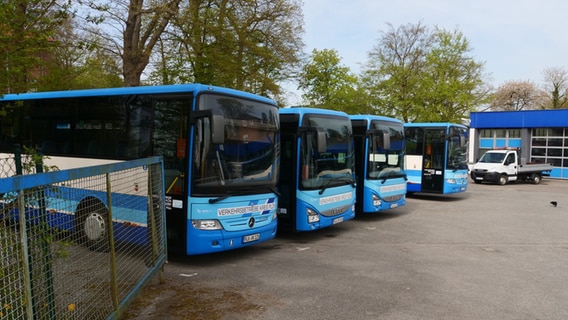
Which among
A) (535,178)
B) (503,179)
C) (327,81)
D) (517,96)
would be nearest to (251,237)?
(503,179)

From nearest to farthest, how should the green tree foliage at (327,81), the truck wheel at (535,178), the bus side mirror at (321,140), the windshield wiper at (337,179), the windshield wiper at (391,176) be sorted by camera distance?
1. the bus side mirror at (321,140)
2. the windshield wiper at (337,179)
3. the windshield wiper at (391,176)
4. the truck wheel at (535,178)
5. the green tree foliage at (327,81)

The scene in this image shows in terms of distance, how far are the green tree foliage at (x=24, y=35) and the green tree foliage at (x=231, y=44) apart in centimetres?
A: 1005

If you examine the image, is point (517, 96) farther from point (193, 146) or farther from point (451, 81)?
point (193, 146)

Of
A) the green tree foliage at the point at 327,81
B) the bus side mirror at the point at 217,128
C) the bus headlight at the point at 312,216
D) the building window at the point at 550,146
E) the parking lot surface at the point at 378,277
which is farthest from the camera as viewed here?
the green tree foliage at the point at 327,81

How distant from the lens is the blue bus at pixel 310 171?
852 centimetres

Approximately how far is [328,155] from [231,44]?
964 cm

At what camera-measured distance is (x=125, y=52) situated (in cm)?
1484

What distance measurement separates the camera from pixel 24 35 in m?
4.94

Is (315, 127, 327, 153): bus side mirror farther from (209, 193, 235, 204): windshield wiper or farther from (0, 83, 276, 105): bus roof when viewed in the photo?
(209, 193, 235, 204): windshield wiper

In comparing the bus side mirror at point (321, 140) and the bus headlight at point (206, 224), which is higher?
the bus side mirror at point (321, 140)

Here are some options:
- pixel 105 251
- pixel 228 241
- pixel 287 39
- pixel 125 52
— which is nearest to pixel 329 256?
pixel 228 241

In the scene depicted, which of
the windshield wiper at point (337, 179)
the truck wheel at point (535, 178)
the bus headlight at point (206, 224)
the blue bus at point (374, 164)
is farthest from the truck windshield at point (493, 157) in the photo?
the bus headlight at point (206, 224)

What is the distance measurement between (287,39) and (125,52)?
8.33 metres

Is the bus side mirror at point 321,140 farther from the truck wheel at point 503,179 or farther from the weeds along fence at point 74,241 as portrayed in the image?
the truck wheel at point 503,179
